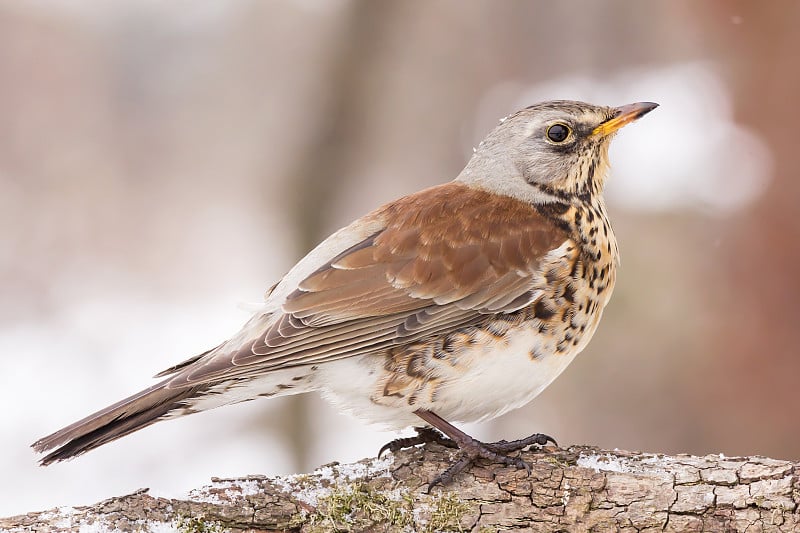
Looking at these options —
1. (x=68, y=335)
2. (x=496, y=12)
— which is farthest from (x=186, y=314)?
(x=496, y=12)

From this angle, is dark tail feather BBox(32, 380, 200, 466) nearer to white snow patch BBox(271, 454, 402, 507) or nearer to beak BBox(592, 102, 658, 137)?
white snow patch BBox(271, 454, 402, 507)

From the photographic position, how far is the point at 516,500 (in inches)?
152

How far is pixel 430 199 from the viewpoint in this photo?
4.71 meters

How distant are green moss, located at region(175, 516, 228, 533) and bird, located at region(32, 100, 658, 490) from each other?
0.47 metres

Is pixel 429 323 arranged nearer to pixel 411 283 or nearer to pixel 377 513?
pixel 411 283

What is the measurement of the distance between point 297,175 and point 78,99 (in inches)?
148

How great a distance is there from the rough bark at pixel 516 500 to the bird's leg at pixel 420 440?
16.5 inches

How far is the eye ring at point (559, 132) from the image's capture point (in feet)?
16.2

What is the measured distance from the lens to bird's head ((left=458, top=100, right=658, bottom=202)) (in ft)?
16.1

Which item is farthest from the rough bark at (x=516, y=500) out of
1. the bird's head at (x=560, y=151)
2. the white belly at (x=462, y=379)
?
the bird's head at (x=560, y=151)

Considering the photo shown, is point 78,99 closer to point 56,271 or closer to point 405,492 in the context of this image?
point 56,271

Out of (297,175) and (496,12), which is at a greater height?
(496,12)

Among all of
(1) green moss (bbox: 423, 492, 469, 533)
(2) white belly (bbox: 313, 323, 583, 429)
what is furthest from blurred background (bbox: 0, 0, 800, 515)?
(1) green moss (bbox: 423, 492, 469, 533)

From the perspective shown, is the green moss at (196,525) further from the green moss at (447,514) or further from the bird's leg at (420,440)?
the bird's leg at (420,440)
